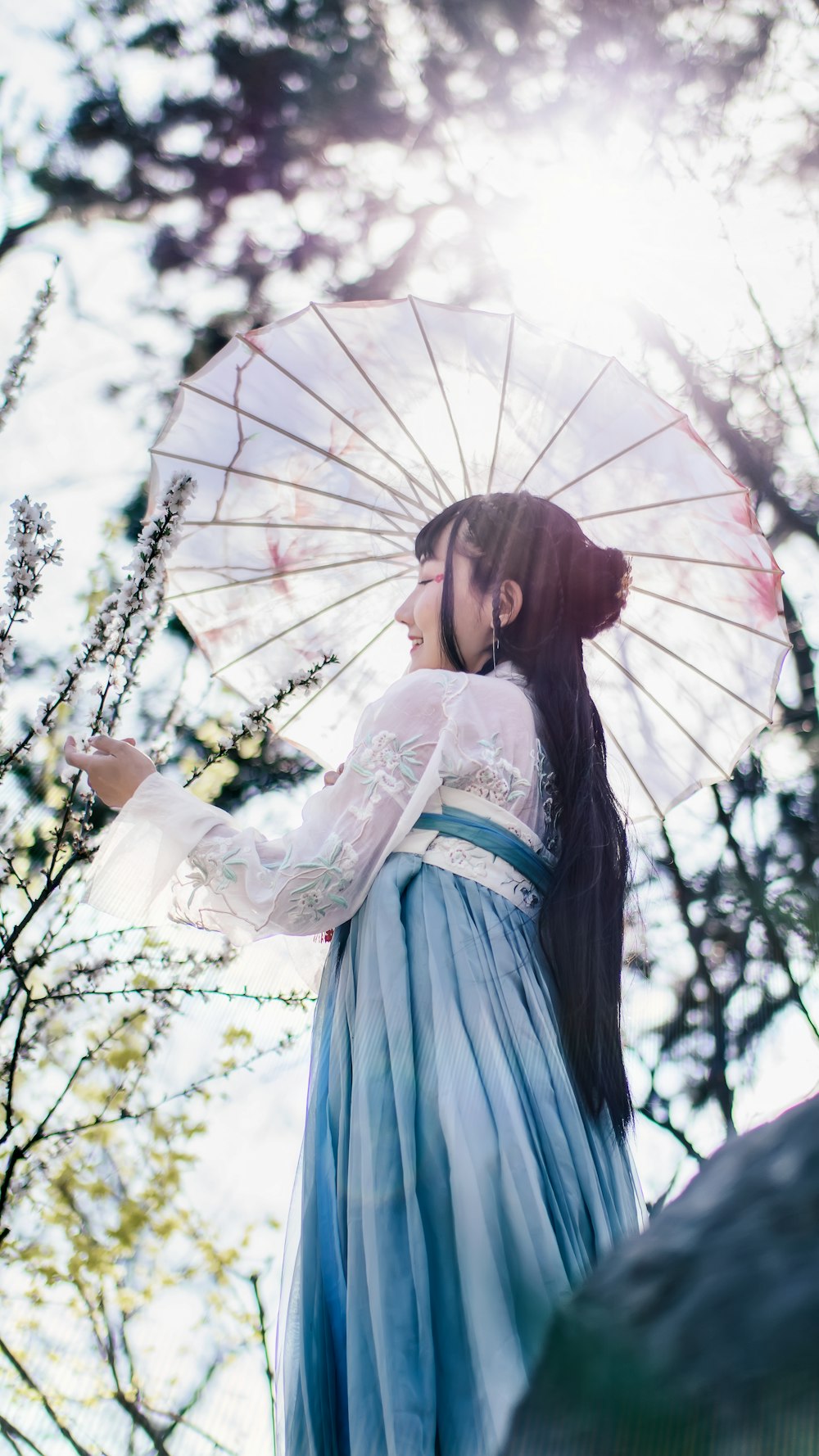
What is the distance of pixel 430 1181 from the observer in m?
1.24

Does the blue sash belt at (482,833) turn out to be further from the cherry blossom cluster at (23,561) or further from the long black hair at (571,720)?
the cherry blossom cluster at (23,561)

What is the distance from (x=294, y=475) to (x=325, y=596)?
0.85 ft

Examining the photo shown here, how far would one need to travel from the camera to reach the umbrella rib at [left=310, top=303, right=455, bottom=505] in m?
2.07

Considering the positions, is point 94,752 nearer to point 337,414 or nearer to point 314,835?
point 314,835

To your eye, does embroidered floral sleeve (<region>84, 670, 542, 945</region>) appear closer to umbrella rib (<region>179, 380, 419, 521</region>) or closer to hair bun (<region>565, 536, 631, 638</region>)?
hair bun (<region>565, 536, 631, 638</region>)

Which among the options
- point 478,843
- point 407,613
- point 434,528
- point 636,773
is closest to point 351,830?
point 478,843

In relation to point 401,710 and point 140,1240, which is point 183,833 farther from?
point 140,1240

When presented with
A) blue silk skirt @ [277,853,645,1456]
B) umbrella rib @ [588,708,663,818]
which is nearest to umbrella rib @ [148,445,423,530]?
umbrella rib @ [588,708,663,818]

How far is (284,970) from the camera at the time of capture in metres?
1.75

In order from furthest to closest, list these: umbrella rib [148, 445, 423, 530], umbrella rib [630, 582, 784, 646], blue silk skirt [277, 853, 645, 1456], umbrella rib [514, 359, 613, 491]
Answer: umbrella rib [148, 445, 423, 530] < umbrella rib [630, 582, 784, 646] < umbrella rib [514, 359, 613, 491] < blue silk skirt [277, 853, 645, 1456]

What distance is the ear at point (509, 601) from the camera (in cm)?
186

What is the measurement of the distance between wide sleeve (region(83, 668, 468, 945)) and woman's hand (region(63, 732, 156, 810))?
0.02 metres

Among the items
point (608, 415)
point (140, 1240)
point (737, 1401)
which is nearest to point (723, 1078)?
point (140, 1240)

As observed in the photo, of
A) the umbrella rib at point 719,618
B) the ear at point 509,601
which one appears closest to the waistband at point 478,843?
the ear at point 509,601
